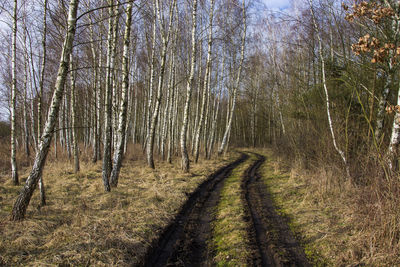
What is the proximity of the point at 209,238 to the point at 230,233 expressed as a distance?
0.44m

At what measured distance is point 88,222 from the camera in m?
4.41

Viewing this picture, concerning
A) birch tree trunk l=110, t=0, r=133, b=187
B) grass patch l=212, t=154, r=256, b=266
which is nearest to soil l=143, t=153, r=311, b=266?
grass patch l=212, t=154, r=256, b=266

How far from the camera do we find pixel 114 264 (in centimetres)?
319

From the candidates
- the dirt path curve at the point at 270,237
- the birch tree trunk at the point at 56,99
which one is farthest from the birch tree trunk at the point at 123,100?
the dirt path curve at the point at 270,237

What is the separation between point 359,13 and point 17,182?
1011 centimetres

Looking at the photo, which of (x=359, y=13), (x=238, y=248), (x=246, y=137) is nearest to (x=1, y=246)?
(x=238, y=248)

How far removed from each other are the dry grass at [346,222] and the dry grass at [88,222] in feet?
9.67

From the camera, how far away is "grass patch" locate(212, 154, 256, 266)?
3512 mm

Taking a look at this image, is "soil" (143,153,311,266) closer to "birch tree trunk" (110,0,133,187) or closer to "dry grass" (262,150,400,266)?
"dry grass" (262,150,400,266)

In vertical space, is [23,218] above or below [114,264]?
above

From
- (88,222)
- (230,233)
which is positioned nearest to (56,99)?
(88,222)

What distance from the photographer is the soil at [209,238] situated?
138 inches

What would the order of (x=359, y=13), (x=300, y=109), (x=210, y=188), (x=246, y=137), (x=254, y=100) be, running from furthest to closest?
(x=246, y=137), (x=254, y=100), (x=300, y=109), (x=210, y=188), (x=359, y=13)

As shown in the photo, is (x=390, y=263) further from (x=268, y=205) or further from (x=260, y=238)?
(x=268, y=205)
